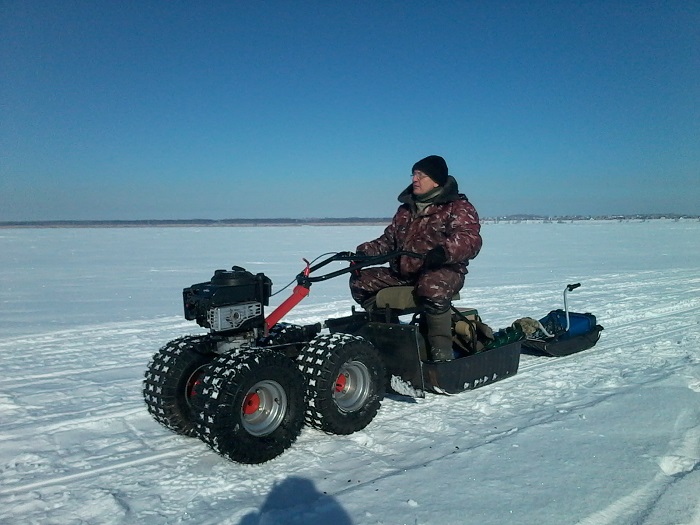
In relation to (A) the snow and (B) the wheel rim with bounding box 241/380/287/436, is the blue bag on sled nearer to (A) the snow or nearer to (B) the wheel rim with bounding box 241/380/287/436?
(A) the snow

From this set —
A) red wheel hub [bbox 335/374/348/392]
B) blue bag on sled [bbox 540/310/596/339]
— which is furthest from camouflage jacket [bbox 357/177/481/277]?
blue bag on sled [bbox 540/310/596/339]

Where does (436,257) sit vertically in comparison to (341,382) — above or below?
above

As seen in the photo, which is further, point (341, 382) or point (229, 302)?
point (341, 382)

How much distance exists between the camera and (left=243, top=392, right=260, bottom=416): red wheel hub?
3.50 meters

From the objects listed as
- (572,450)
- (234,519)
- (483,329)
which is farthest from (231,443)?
(483,329)

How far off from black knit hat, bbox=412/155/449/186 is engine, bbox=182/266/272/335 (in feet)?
5.74

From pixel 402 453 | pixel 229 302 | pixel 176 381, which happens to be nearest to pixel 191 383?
pixel 176 381

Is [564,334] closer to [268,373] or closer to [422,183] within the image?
[422,183]

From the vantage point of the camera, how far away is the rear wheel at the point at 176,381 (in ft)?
12.0

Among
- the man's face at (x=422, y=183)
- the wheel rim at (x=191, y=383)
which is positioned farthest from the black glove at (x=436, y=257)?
the wheel rim at (x=191, y=383)

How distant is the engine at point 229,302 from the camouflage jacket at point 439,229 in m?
1.48

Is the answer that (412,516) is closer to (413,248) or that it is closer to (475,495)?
(475,495)

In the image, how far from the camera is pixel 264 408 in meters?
3.63

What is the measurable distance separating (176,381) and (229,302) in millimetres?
675
